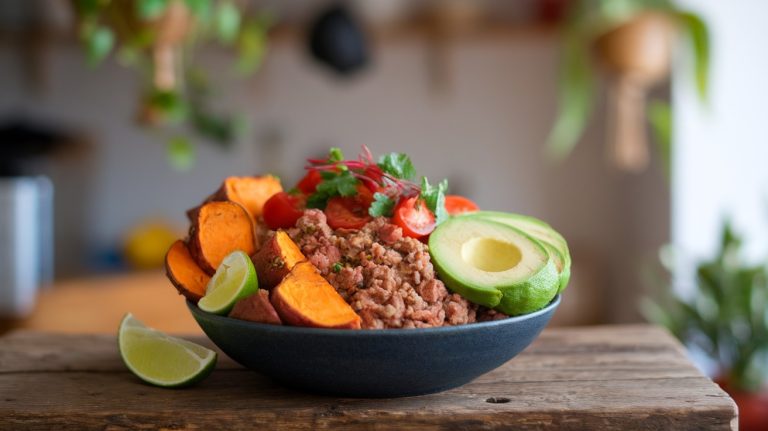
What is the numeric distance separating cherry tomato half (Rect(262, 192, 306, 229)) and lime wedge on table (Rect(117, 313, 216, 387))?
0.59 feet

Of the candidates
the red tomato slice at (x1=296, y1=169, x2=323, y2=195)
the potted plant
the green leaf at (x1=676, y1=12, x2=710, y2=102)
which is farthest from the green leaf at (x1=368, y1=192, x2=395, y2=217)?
the green leaf at (x1=676, y1=12, x2=710, y2=102)

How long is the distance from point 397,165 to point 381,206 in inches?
2.6

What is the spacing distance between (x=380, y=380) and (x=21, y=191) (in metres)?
3.04

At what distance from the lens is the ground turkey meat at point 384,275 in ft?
2.66

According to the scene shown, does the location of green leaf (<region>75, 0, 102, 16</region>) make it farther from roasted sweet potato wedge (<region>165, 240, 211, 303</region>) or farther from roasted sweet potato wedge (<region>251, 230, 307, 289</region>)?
roasted sweet potato wedge (<region>251, 230, 307, 289</region>)

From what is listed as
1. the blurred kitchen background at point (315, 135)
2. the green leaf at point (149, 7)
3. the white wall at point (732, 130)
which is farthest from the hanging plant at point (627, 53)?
the green leaf at point (149, 7)

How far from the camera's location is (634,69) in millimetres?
2293

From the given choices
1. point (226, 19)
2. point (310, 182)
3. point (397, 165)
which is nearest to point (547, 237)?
point (397, 165)

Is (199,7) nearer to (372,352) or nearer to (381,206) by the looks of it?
(381,206)

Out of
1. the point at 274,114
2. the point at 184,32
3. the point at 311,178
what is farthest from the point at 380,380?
the point at 274,114

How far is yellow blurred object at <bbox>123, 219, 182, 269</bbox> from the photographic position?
370 cm

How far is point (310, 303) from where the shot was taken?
2.62 ft

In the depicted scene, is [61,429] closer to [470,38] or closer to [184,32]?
[184,32]

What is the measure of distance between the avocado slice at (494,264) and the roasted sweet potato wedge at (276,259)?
0.50ft
